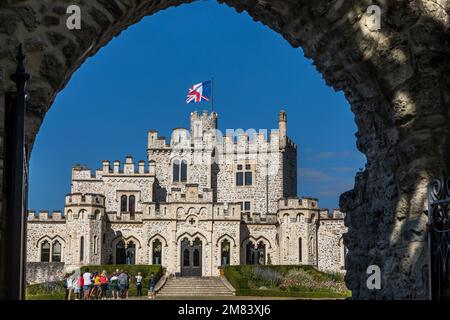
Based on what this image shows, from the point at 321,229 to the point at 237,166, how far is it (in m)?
10.3

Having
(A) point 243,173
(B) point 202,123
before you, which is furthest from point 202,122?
(A) point 243,173

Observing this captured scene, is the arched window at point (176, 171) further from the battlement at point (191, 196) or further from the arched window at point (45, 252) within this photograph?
the arched window at point (45, 252)

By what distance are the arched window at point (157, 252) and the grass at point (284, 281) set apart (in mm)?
6756

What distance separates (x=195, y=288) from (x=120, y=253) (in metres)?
11.8

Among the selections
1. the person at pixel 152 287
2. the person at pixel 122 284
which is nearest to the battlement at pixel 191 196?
the person at pixel 152 287

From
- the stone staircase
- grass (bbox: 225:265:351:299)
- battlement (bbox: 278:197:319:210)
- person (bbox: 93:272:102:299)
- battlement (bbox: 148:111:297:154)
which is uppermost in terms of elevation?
battlement (bbox: 148:111:297:154)

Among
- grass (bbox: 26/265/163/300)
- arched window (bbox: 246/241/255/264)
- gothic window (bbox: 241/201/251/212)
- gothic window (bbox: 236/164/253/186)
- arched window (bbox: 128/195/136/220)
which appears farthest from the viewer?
gothic window (bbox: 236/164/253/186)

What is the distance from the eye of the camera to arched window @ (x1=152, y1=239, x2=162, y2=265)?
43.6 m

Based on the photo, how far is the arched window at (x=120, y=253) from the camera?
44.0 meters

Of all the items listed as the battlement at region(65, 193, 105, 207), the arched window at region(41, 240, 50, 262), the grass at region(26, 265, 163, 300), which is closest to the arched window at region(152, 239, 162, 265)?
the battlement at region(65, 193, 105, 207)

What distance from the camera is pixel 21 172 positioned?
3678 millimetres

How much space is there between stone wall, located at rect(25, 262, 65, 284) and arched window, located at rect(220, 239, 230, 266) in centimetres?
969

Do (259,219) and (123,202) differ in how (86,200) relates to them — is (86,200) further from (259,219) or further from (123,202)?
(259,219)

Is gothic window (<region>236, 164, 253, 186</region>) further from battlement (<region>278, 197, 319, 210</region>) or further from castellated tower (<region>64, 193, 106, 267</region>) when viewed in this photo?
castellated tower (<region>64, 193, 106, 267</region>)
